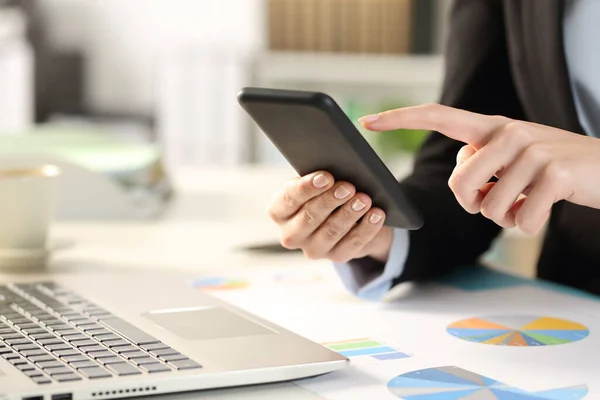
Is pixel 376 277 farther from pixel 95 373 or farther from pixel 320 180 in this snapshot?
pixel 95 373

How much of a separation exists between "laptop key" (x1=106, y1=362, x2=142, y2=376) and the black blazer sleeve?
1.41 feet

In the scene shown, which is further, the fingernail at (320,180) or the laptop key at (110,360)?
the fingernail at (320,180)

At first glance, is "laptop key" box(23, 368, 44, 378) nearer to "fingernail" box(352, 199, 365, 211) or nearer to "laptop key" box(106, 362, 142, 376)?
"laptop key" box(106, 362, 142, 376)

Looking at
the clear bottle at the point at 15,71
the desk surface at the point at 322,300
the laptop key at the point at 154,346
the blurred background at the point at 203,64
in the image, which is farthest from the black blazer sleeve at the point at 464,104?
the clear bottle at the point at 15,71

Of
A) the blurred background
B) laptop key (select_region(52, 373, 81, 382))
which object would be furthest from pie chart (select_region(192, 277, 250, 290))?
the blurred background

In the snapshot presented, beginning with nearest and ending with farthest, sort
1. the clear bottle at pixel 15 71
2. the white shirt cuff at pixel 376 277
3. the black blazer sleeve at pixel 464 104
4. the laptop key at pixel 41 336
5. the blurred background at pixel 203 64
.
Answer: the laptop key at pixel 41 336, the white shirt cuff at pixel 376 277, the black blazer sleeve at pixel 464 104, the blurred background at pixel 203 64, the clear bottle at pixel 15 71

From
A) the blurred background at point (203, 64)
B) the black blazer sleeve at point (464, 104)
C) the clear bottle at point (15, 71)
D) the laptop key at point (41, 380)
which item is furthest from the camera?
the clear bottle at point (15, 71)

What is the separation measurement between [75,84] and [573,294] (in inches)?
104

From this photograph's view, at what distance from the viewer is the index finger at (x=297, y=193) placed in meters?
0.69

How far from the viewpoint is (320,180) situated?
0.69 m

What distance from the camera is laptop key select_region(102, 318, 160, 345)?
59 centimetres

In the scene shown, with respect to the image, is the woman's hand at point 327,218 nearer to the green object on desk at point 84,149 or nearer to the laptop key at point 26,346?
the laptop key at point 26,346

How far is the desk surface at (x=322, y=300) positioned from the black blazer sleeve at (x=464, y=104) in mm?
58

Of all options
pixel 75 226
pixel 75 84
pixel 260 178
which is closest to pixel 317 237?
pixel 75 226
